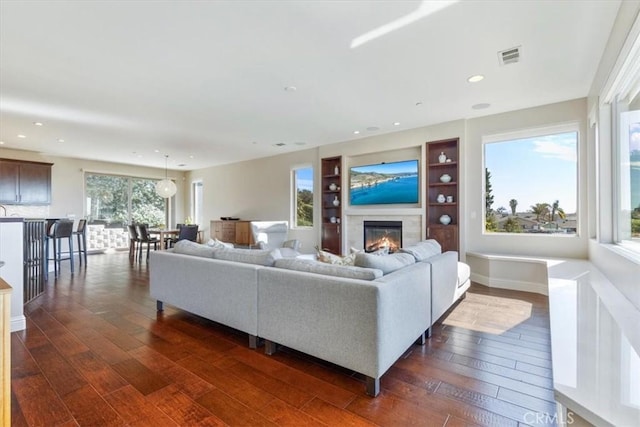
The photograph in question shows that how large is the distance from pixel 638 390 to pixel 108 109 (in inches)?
230

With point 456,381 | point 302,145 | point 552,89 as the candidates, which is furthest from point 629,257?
point 302,145

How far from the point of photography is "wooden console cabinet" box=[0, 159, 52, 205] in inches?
263

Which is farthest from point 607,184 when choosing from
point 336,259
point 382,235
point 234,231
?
point 234,231

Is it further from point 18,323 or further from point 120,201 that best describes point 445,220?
point 120,201

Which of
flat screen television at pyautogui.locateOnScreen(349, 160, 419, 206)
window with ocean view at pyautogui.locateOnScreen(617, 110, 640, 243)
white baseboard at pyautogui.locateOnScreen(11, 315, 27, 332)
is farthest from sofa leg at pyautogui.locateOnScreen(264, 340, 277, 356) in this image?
flat screen television at pyautogui.locateOnScreen(349, 160, 419, 206)

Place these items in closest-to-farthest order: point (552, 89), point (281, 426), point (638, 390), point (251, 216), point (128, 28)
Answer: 1. point (638, 390)
2. point (281, 426)
3. point (128, 28)
4. point (552, 89)
5. point (251, 216)

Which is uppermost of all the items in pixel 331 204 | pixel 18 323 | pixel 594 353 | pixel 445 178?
pixel 445 178

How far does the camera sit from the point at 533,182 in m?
Answer: 4.62

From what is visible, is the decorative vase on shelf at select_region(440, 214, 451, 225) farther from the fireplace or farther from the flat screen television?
the fireplace

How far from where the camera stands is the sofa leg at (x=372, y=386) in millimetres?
1870

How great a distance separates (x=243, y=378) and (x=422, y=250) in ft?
6.44

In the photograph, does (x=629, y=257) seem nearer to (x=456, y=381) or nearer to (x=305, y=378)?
(x=456, y=381)

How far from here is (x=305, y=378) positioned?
208cm

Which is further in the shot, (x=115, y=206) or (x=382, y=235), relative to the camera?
(x=115, y=206)
